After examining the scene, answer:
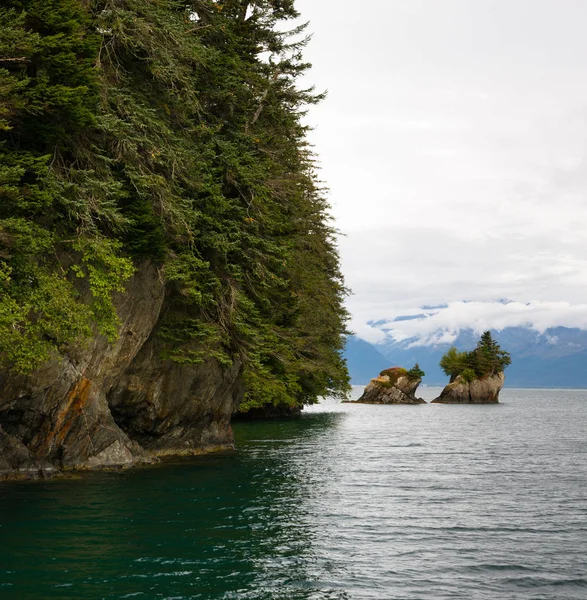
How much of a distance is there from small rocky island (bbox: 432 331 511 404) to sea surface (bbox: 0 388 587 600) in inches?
3749

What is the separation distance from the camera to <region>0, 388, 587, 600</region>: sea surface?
10.9 metres

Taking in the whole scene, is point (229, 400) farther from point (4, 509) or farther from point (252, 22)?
point (252, 22)

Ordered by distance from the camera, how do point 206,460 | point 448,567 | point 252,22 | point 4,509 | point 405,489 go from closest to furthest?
point 448,567 < point 4,509 < point 405,489 < point 206,460 < point 252,22

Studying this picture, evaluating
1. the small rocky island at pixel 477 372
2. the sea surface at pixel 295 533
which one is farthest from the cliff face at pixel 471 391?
the sea surface at pixel 295 533

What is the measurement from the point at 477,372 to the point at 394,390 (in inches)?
764

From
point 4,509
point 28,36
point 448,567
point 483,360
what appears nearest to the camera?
point 448,567

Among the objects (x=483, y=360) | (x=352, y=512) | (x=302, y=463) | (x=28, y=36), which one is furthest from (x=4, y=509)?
(x=483, y=360)

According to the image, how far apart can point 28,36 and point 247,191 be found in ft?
41.5

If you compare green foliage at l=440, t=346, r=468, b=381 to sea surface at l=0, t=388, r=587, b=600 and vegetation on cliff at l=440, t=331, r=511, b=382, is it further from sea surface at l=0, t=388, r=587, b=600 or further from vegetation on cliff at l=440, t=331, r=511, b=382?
sea surface at l=0, t=388, r=587, b=600

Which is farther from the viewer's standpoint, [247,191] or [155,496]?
[247,191]

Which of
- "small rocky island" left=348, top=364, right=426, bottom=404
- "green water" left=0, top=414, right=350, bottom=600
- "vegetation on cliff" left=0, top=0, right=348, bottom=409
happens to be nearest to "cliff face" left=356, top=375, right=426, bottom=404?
"small rocky island" left=348, top=364, right=426, bottom=404

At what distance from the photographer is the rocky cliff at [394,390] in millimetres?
112500

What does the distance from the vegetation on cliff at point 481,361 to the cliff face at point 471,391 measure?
1.16 metres

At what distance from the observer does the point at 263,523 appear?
15492mm
